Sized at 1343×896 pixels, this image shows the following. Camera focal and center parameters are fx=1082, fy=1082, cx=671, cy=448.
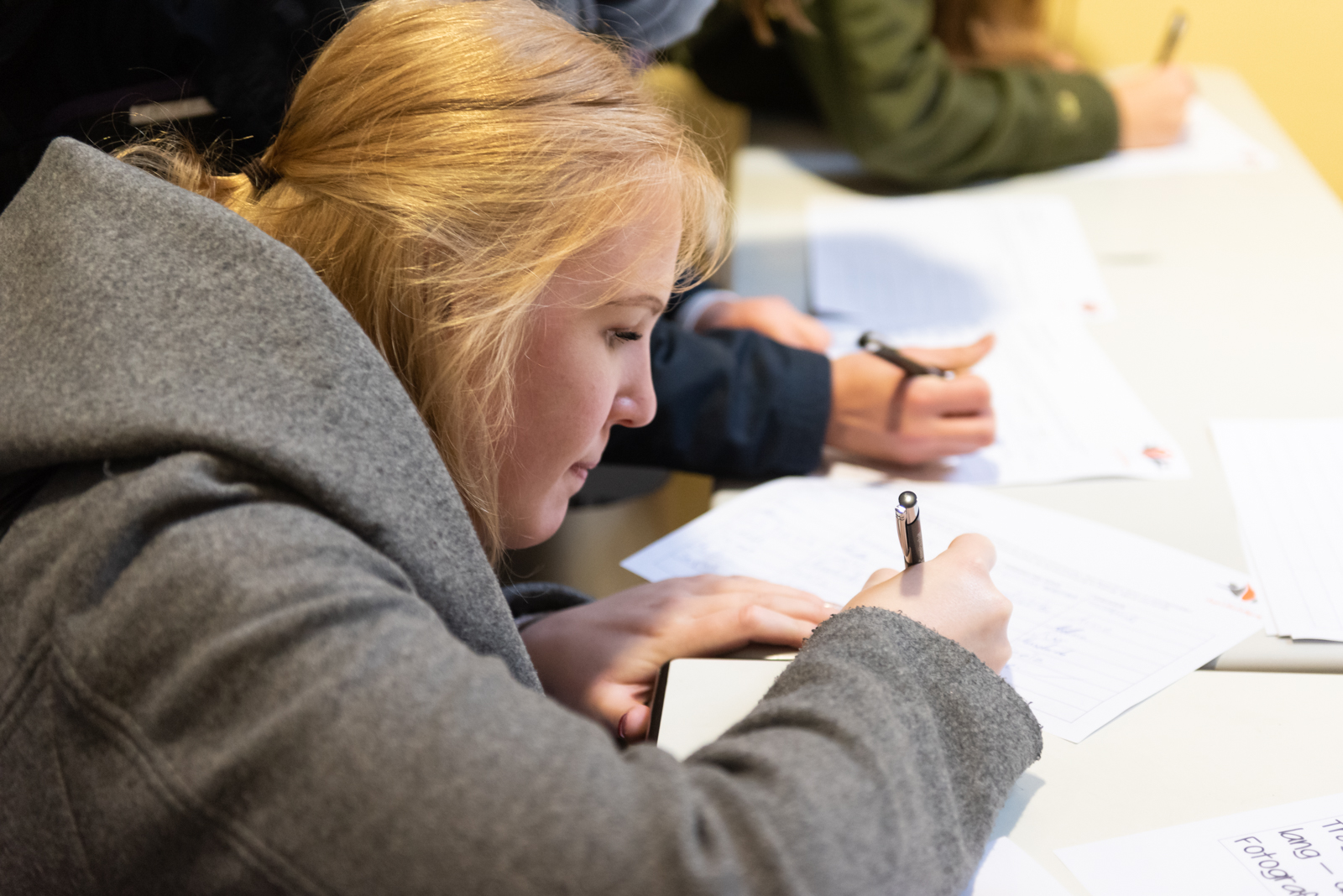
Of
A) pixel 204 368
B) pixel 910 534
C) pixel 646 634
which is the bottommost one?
pixel 646 634

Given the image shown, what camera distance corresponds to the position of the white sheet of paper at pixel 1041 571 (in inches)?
24.4

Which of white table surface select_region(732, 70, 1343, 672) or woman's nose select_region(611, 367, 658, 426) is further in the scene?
white table surface select_region(732, 70, 1343, 672)

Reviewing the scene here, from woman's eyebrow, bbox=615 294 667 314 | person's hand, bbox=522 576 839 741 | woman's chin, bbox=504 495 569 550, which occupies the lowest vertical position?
person's hand, bbox=522 576 839 741

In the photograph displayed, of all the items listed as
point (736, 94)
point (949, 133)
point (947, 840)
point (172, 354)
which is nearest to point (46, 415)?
point (172, 354)

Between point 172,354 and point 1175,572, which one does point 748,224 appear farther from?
point 172,354

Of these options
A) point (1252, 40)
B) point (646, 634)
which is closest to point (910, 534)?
point (646, 634)

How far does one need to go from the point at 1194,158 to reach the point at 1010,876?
1226mm

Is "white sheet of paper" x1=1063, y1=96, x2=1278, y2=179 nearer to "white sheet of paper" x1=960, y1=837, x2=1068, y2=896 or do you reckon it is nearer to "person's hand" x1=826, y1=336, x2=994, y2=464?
"person's hand" x1=826, y1=336, x2=994, y2=464

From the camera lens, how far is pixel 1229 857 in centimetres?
49

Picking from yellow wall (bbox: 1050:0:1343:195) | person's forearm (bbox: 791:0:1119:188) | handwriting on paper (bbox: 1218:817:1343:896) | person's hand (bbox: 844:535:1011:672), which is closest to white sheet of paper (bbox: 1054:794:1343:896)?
handwriting on paper (bbox: 1218:817:1343:896)

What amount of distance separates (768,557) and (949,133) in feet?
2.60

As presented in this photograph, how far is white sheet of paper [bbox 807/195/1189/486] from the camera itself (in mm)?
877

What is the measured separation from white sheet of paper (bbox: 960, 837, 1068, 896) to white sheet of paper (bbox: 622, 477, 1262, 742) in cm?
10

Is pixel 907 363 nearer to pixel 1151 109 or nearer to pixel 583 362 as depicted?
pixel 583 362
